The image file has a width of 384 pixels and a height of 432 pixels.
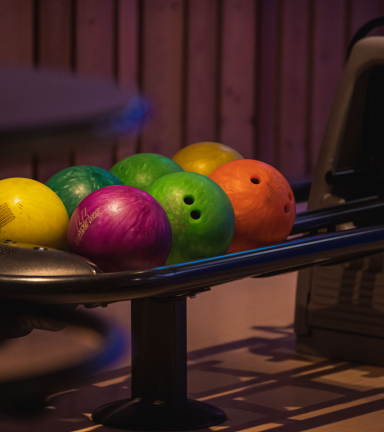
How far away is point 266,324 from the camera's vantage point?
211 cm

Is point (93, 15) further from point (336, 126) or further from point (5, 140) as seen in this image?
point (5, 140)

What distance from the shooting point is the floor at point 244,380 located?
52.9 inches

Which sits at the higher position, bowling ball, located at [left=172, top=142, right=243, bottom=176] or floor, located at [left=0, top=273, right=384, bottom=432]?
bowling ball, located at [left=172, top=142, right=243, bottom=176]

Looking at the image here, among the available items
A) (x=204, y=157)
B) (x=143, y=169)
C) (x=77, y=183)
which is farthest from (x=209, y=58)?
(x=77, y=183)

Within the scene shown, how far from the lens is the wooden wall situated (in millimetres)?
3020

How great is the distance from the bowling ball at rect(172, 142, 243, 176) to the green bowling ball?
7 cm

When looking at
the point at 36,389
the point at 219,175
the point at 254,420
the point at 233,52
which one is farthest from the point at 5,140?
the point at 233,52

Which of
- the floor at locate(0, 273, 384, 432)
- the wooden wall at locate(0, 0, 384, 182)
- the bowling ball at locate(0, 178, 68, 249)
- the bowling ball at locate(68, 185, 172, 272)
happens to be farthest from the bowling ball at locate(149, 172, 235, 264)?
the wooden wall at locate(0, 0, 384, 182)

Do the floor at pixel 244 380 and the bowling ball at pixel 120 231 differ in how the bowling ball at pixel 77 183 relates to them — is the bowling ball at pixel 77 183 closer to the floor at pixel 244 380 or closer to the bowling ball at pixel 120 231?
the bowling ball at pixel 120 231

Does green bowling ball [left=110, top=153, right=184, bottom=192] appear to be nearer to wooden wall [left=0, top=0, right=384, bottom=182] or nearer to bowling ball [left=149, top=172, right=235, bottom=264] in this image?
bowling ball [left=149, top=172, right=235, bottom=264]

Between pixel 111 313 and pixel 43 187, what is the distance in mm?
1002

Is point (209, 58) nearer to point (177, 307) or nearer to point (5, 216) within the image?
point (177, 307)

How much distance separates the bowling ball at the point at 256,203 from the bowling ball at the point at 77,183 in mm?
218

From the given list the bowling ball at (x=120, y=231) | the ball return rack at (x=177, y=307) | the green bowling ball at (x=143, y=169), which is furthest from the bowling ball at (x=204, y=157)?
the bowling ball at (x=120, y=231)
